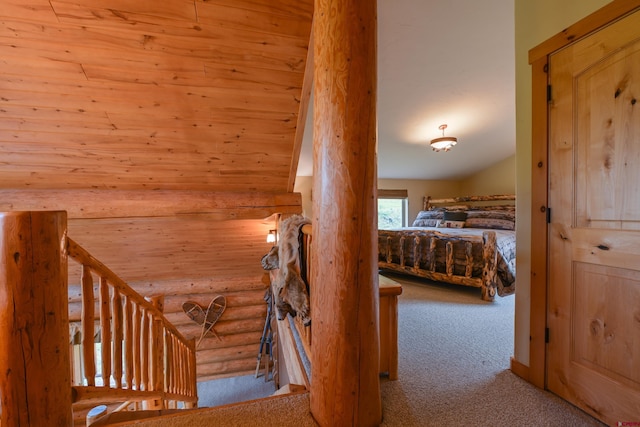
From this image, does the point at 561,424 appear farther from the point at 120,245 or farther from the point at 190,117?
the point at 120,245

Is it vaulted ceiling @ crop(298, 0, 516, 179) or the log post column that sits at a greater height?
vaulted ceiling @ crop(298, 0, 516, 179)

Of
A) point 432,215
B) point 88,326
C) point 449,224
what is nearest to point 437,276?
point 449,224

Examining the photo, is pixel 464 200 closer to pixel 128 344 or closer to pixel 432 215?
pixel 432 215

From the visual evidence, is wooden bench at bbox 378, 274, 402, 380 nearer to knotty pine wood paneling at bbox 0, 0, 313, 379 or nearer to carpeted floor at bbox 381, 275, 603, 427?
carpeted floor at bbox 381, 275, 603, 427

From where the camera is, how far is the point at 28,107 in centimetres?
193

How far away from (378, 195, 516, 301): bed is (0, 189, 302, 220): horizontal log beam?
177 centimetres

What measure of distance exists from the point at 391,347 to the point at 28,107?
127 inches

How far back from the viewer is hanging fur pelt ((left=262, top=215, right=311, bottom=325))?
4.97ft

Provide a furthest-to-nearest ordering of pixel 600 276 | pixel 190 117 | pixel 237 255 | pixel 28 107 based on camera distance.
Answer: pixel 237 255 < pixel 190 117 < pixel 28 107 < pixel 600 276

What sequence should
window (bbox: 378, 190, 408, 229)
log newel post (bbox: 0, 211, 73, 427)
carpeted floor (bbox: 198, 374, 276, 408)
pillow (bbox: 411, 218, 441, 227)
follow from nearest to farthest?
log newel post (bbox: 0, 211, 73, 427) → carpeted floor (bbox: 198, 374, 276, 408) → pillow (bbox: 411, 218, 441, 227) → window (bbox: 378, 190, 408, 229)

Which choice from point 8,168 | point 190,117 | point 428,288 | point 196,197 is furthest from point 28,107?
point 428,288

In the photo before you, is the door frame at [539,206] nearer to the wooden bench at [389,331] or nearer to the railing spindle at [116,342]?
the wooden bench at [389,331]

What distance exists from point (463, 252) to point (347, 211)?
2750 mm

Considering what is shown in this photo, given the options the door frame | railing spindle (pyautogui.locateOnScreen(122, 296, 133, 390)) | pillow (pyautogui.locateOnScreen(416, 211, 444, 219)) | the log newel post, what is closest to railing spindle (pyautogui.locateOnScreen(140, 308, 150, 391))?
railing spindle (pyautogui.locateOnScreen(122, 296, 133, 390))
